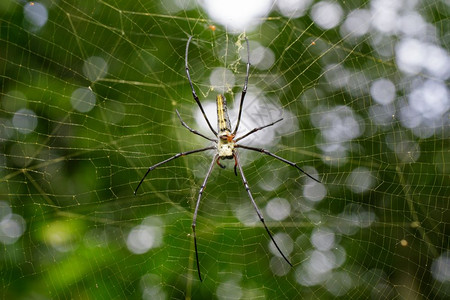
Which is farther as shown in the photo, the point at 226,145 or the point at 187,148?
the point at 187,148

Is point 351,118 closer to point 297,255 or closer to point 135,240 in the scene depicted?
point 297,255

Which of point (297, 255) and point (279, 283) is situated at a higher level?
point (297, 255)

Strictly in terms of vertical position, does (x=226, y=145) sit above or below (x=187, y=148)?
below

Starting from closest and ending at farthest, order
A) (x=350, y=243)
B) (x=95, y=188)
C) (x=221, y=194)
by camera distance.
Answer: (x=95, y=188) → (x=221, y=194) → (x=350, y=243)

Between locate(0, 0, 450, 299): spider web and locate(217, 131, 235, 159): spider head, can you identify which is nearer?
locate(217, 131, 235, 159): spider head

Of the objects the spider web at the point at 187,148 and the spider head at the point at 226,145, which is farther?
the spider web at the point at 187,148

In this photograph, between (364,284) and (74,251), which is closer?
(74,251)

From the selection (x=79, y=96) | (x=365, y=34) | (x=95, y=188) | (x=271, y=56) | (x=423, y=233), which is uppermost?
(x=365, y=34)

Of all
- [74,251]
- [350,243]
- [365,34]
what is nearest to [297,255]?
[350,243]
